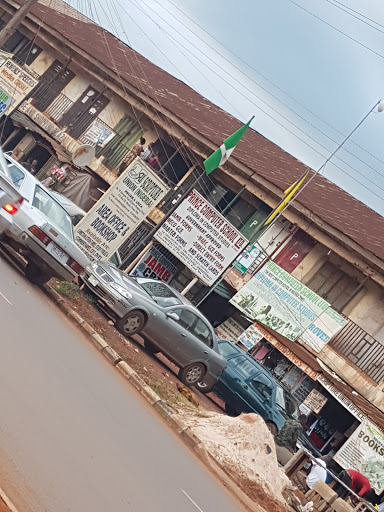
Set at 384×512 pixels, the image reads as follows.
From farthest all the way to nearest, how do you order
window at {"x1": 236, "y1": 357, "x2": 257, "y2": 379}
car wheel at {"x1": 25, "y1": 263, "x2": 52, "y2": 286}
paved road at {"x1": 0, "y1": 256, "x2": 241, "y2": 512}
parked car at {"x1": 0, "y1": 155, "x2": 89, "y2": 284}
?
window at {"x1": 236, "y1": 357, "x2": 257, "y2": 379} → car wheel at {"x1": 25, "y1": 263, "x2": 52, "y2": 286} → parked car at {"x1": 0, "y1": 155, "x2": 89, "y2": 284} → paved road at {"x1": 0, "y1": 256, "x2": 241, "y2": 512}

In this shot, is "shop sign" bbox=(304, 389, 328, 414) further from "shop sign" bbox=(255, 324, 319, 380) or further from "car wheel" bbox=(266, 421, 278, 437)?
"car wheel" bbox=(266, 421, 278, 437)

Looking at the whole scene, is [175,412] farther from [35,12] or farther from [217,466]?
[35,12]

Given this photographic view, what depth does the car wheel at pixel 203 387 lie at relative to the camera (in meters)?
16.2

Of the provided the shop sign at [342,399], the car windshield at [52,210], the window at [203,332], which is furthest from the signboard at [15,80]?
the window at [203,332]

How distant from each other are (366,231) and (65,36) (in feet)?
51.4

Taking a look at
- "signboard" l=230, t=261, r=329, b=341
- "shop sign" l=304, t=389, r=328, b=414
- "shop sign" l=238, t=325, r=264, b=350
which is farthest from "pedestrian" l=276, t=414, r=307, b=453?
"shop sign" l=238, t=325, r=264, b=350

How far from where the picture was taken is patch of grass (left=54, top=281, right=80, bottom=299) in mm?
13883

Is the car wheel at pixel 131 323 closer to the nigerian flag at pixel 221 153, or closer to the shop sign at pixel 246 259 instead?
the nigerian flag at pixel 221 153

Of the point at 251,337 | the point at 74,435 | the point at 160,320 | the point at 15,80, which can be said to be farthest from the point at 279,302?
the point at 74,435

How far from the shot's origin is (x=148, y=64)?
36312 millimetres

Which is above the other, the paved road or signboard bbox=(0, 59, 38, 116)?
signboard bbox=(0, 59, 38, 116)

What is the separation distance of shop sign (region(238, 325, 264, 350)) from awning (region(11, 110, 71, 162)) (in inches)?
424

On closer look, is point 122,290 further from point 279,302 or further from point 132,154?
point 132,154

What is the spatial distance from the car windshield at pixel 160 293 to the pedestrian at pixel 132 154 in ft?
45.0
